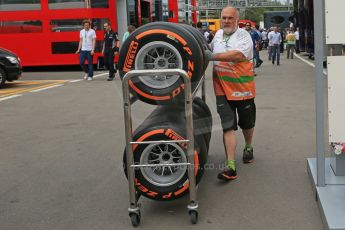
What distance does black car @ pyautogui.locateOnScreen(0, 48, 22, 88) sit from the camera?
47.4 feet

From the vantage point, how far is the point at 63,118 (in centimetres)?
961

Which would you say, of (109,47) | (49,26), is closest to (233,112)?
(109,47)

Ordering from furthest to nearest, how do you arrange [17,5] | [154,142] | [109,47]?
[17,5], [109,47], [154,142]

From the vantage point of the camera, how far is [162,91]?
4273mm

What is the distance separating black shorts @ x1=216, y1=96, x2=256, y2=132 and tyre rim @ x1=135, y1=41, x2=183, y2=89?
1187 mm

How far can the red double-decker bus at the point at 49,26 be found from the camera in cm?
2028

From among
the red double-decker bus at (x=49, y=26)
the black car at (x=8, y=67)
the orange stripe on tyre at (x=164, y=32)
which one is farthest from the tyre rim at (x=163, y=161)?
the red double-decker bus at (x=49, y=26)

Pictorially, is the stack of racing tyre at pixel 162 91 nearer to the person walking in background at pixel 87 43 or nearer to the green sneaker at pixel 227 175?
the green sneaker at pixel 227 175

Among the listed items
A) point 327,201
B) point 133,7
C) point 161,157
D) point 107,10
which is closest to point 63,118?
point 161,157

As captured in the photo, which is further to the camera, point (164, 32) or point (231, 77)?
point (231, 77)

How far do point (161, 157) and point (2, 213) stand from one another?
1.58m

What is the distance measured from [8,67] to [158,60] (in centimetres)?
1120

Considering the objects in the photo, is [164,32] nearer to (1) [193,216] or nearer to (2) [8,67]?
(1) [193,216]

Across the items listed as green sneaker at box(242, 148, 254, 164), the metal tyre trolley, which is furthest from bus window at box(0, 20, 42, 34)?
the metal tyre trolley
